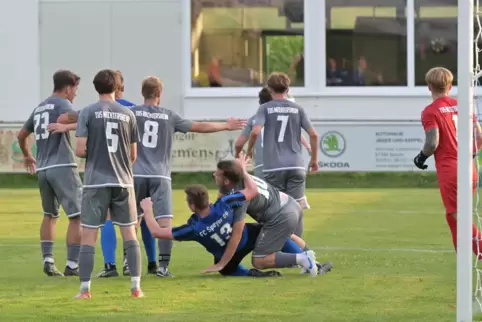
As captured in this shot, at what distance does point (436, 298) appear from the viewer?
932 centimetres

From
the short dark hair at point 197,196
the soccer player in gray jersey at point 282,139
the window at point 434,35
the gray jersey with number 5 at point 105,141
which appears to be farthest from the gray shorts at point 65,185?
the window at point 434,35

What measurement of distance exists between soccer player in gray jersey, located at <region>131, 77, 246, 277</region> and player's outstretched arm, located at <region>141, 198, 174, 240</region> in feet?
1.63

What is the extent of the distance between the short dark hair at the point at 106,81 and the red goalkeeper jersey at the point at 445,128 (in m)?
2.52

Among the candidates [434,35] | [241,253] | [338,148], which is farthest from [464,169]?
[434,35]

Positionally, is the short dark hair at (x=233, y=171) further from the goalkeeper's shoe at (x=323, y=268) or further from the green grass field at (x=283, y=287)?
the goalkeeper's shoe at (x=323, y=268)

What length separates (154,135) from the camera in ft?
35.9

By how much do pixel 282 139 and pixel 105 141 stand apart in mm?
3086

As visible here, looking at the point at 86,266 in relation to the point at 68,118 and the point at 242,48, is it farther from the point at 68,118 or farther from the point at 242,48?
the point at 242,48

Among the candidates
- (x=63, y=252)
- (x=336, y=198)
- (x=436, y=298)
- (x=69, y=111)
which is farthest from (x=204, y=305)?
(x=336, y=198)

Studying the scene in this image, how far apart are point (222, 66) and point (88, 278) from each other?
62.5 feet

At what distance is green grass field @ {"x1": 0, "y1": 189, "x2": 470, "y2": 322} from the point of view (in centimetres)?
863

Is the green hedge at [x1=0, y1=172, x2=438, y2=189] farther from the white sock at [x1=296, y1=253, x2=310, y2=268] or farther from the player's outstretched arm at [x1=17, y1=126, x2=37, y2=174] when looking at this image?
the white sock at [x1=296, y1=253, x2=310, y2=268]

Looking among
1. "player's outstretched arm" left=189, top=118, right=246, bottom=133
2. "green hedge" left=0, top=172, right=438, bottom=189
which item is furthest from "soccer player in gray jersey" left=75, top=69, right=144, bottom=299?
"green hedge" left=0, top=172, right=438, bottom=189

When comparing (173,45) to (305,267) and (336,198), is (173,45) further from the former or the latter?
(305,267)
